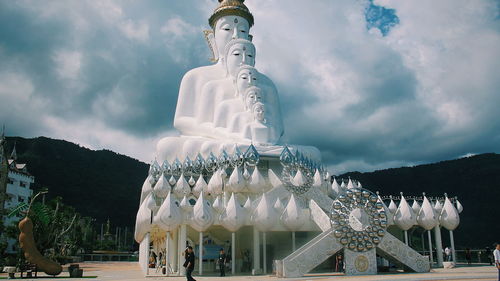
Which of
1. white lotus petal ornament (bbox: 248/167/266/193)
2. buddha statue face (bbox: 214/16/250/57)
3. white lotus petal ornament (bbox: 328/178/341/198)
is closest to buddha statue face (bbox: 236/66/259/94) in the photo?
buddha statue face (bbox: 214/16/250/57)

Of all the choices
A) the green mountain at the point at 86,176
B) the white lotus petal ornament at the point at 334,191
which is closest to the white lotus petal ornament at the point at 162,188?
the white lotus petal ornament at the point at 334,191

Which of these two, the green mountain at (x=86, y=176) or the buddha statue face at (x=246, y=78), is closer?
the buddha statue face at (x=246, y=78)

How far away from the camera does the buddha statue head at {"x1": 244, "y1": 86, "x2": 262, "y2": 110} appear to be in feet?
89.6

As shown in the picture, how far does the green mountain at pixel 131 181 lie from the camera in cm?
6738

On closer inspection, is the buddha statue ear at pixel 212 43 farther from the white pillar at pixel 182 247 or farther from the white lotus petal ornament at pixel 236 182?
the white pillar at pixel 182 247

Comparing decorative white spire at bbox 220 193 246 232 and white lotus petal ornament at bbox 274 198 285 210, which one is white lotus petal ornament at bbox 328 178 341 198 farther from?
decorative white spire at bbox 220 193 246 232

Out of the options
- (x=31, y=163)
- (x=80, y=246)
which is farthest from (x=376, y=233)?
(x=31, y=163)

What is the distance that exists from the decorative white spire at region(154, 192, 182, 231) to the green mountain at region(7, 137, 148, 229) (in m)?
67.3

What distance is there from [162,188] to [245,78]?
9.58m

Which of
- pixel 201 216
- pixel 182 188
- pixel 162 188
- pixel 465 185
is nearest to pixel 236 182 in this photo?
pixel 182 188

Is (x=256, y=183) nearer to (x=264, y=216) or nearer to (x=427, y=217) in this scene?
(x=264, y=216)

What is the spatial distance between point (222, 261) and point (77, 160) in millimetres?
87444

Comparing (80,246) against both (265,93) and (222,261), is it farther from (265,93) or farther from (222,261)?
(222,261)

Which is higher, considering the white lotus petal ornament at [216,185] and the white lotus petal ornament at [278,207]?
the white lotus petal ornament at [216,185]
